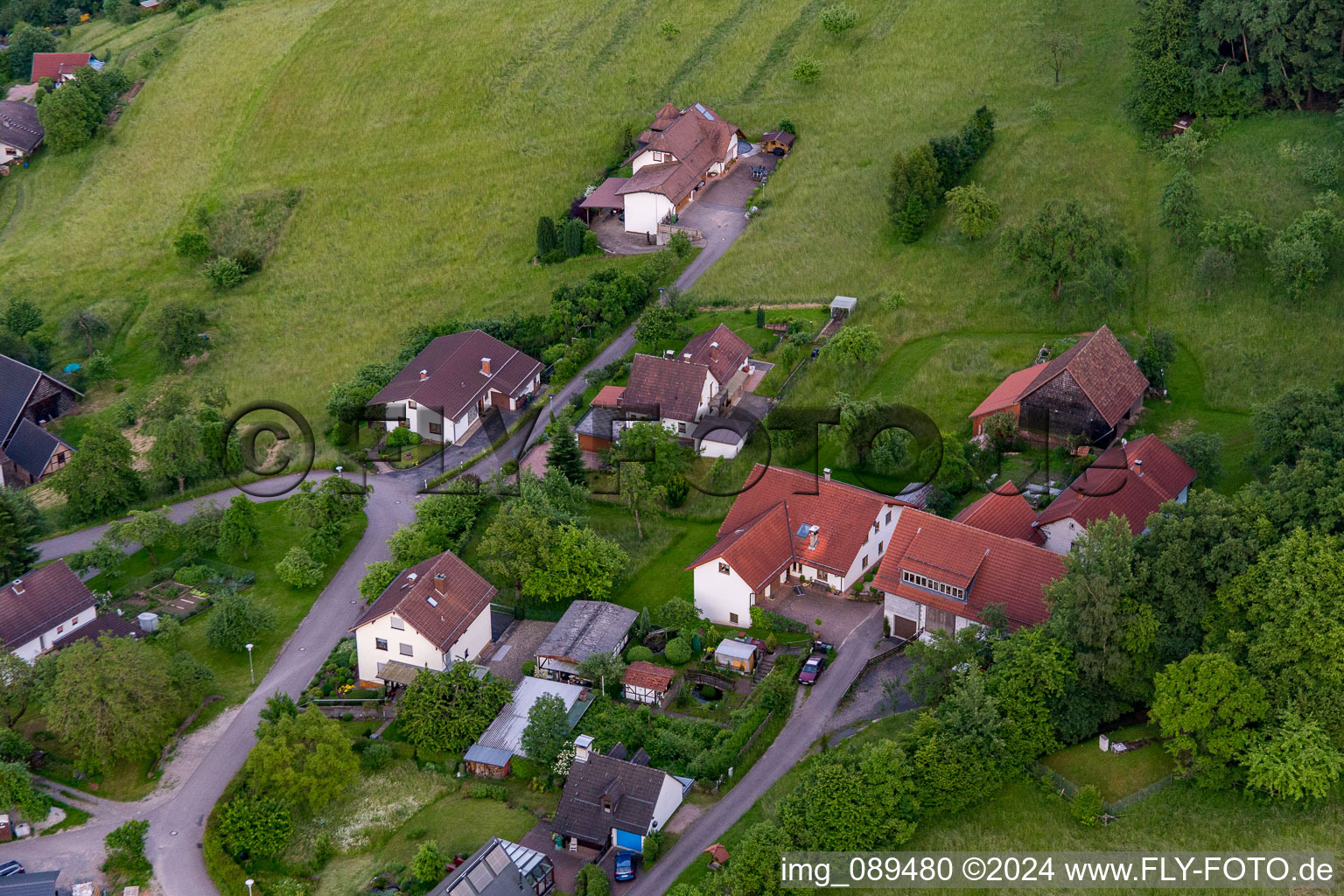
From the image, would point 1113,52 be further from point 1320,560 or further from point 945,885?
point 945,885

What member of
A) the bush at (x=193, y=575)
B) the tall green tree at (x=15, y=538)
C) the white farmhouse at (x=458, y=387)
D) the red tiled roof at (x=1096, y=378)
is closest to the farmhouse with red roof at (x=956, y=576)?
the red tiled roof at (x=1096, y=378)

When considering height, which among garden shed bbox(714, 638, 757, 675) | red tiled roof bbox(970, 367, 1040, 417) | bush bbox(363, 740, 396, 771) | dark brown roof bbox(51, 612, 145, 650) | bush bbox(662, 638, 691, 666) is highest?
dark brown roof bbox(51, 612, 145, 650)

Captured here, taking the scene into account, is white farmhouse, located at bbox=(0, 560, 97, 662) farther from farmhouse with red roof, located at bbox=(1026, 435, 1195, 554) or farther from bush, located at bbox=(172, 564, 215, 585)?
farmhouse with red roof, located at bbox=(1026, 435, 1195, 554)

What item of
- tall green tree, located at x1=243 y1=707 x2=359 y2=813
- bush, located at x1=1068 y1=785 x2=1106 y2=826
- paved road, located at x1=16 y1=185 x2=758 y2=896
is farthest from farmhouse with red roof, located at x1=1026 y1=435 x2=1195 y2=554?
tall green tree, located at x1=243 y1=707 x2=359 y2=813

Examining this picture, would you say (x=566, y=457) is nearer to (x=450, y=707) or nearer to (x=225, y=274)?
(x=450, y=707)

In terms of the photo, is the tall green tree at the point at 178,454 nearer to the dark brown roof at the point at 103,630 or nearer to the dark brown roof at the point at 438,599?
the dark brown roof at the point at 103,630

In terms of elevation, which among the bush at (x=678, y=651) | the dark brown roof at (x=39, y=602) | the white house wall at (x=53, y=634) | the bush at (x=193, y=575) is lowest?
the bush at (x=678, y=651)
